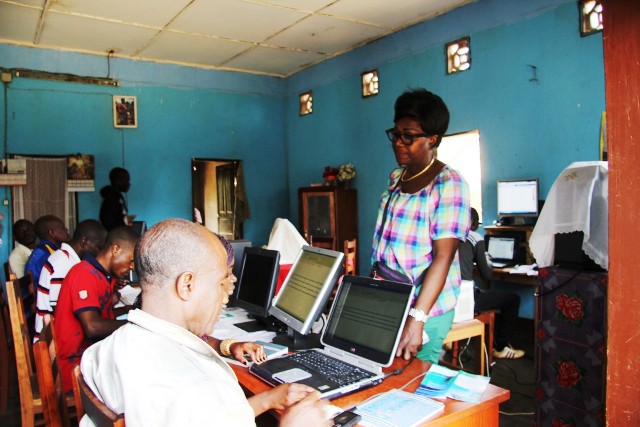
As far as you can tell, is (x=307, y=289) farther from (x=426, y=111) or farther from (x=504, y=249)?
(x=504, y=249)

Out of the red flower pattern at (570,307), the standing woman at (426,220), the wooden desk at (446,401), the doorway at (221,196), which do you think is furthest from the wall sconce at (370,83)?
the wooden desk at (446,401)

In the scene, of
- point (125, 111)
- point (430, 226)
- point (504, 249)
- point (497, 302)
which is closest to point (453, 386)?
point (430, 226)

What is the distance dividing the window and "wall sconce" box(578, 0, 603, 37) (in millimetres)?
1316

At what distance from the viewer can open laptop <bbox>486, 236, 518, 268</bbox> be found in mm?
4633

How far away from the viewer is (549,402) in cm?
260

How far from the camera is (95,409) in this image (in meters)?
1.06

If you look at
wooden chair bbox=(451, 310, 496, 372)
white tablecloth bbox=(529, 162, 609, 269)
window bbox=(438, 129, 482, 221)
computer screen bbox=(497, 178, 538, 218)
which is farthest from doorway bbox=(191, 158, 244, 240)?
white tablecloth bbox=(529, 162, 609, 269)

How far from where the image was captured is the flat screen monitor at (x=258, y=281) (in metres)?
2.55

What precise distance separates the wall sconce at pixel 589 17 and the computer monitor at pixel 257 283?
11.0ft

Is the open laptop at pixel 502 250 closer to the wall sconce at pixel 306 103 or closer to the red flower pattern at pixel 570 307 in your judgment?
the red flower pattern at pixel 570 307

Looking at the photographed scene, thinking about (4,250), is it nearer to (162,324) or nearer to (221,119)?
(221,119)

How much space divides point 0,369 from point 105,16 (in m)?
3.59

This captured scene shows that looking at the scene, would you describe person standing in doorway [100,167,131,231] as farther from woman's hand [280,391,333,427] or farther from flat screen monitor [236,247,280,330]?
woman's hand [280,391,333,427]

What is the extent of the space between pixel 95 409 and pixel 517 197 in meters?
4.26
